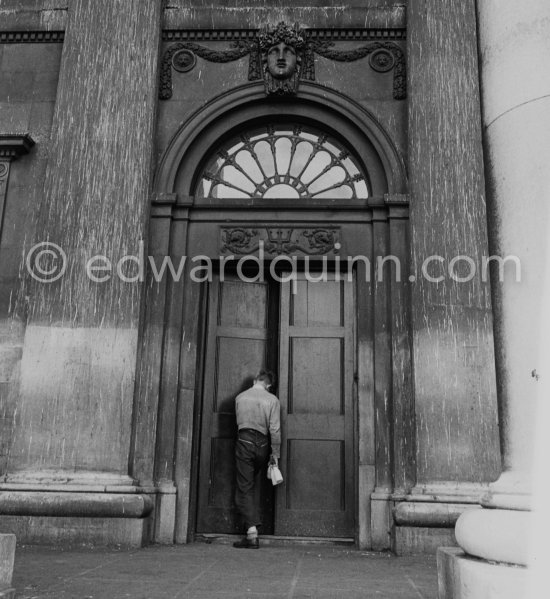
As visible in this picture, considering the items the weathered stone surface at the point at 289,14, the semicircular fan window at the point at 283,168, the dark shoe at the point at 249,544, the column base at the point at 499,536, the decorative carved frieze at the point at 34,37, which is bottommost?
the dark shoe at the point at 249,544

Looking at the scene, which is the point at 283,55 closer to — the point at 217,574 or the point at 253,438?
the point at 253,438

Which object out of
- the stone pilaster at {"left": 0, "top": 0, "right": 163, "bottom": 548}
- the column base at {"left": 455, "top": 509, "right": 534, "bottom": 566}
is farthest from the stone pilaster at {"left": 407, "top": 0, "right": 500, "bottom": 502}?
the column base at {"left": 455, "top": 509, "right": 534, "bottom": 566}

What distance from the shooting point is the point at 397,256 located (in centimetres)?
860

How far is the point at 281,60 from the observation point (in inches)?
358

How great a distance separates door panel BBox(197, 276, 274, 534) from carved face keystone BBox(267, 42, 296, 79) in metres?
2.82

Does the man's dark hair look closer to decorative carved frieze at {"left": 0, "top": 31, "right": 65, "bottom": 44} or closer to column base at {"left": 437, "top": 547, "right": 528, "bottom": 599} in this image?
column base at {"left": 437, "top": 547, "right": 528, "bottom": 599}

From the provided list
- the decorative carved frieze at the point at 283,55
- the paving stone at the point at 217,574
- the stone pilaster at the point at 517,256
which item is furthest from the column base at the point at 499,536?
the decorative carved frieze at the point at 283,55

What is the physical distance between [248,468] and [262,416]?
2.02 ft

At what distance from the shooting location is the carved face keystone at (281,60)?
9.10 m

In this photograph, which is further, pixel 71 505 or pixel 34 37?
pixel 34 37

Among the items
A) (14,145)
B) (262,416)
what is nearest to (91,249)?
(14,145)

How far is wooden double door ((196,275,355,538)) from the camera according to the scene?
8359 mm

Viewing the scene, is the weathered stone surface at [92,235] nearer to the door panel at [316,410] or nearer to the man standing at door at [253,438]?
the man standing at door at [253,438]

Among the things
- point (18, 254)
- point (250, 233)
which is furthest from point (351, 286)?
point (18, 254)
